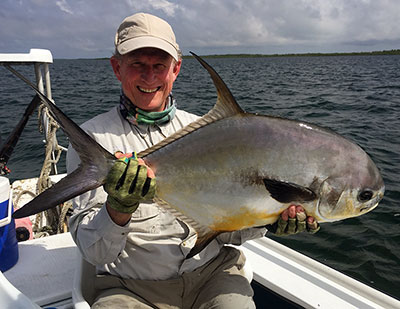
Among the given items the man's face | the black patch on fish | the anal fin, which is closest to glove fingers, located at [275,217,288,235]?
the black patch on fish

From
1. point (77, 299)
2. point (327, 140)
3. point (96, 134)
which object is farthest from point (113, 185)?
point (327, 140)

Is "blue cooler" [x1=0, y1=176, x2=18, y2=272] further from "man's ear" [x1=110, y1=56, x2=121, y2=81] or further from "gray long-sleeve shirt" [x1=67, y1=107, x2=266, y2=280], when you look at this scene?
"man's ear" [x1=110, y1=56, x2=121, y2=81]

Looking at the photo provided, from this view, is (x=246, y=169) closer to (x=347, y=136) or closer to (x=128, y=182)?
(x=128, y=182)

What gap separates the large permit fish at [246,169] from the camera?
5.44 feet

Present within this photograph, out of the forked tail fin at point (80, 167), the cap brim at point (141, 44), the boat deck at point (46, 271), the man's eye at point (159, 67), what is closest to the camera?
the forked tail fin at point (80, 167)

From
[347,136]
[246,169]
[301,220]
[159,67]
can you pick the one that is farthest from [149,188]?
[347,136]

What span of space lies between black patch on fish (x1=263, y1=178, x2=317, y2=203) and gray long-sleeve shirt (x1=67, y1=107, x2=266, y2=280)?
1.94ft

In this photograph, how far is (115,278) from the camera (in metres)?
2.04

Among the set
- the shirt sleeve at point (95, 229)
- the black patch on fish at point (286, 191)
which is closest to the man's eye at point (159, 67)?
the shirt sleeve at point (95, 229)

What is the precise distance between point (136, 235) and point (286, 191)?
0.89 metres

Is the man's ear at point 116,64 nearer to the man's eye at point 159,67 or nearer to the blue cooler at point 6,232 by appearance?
the man's eye at point 159,67

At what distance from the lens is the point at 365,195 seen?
1.73m

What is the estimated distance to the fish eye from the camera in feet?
5.65

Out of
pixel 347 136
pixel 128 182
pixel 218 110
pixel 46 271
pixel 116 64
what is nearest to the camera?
pixel 128 182
